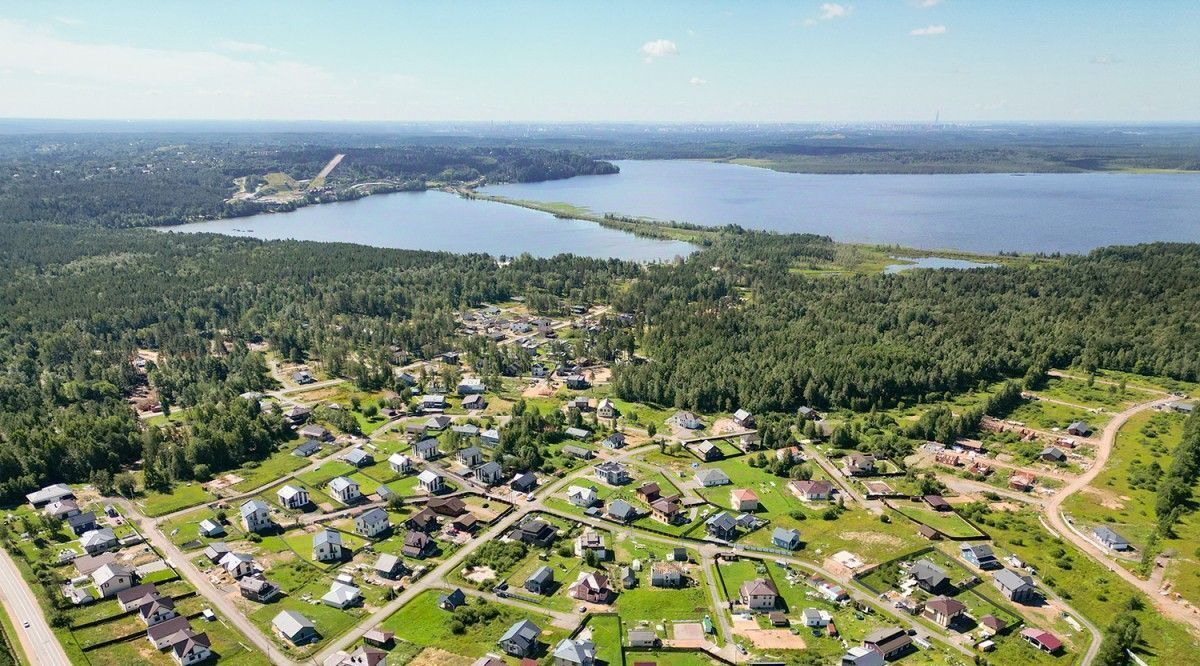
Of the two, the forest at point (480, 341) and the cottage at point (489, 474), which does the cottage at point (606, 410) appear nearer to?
the forest at point (480, 341)

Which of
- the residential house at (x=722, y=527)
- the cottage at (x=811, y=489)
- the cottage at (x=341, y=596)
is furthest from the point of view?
the cottage at (x=811, y=489)

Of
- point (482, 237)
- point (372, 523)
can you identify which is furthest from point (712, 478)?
point (482, 237)

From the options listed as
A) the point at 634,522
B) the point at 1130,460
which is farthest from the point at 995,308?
the point at 634,522

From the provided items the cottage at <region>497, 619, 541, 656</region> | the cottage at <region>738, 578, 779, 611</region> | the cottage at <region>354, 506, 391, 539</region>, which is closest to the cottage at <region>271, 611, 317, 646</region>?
the cottage at <region>354, 506, 391, 539</region>

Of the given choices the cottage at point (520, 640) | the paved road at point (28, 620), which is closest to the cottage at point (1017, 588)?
the cottage at point (520, 640)

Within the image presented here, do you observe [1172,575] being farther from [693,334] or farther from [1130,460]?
[693,334]

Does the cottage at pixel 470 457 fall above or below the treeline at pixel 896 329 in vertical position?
below
